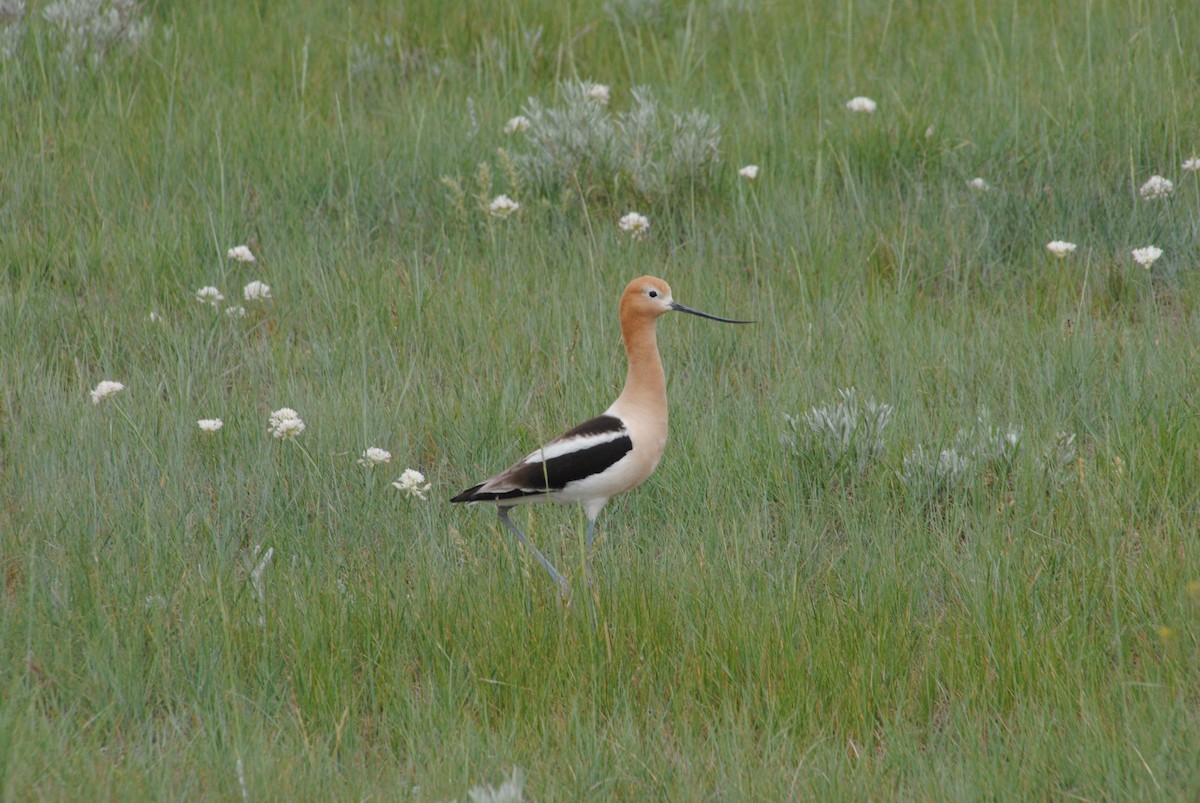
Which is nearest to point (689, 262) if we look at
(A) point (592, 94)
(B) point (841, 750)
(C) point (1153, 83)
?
(A) point (592, 94)

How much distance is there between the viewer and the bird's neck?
439cm

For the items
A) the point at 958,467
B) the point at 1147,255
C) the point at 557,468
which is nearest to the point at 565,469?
the point at 557,468

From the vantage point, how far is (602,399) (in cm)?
533

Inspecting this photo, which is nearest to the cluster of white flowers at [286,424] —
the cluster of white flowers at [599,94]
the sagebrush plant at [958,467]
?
the sagebrush plant at [958,467]

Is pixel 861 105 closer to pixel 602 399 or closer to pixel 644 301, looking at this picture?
pixel 602 399

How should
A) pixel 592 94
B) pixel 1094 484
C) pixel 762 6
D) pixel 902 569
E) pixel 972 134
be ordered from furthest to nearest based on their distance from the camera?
1. pixel 762 6
2. pixel 592 94
3. pixel 972 134
4. pixel 1094 484
5. pixel 902 569

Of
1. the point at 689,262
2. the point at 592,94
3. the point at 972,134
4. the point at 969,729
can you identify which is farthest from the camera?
the point at 592,94

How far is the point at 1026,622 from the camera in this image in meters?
3.75

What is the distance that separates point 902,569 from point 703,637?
791mm

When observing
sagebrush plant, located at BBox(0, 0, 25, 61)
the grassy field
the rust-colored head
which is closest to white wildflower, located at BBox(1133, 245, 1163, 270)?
the grassy field

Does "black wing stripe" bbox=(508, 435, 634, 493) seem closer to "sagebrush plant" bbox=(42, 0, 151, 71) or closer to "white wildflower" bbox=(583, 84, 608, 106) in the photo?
"white wildflower" bbox=(583, 84, 608, 106)

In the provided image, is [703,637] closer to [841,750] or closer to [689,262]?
[841,750]

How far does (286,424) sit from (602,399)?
54.3 inches

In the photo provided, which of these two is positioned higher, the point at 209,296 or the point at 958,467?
the point at 209,296
